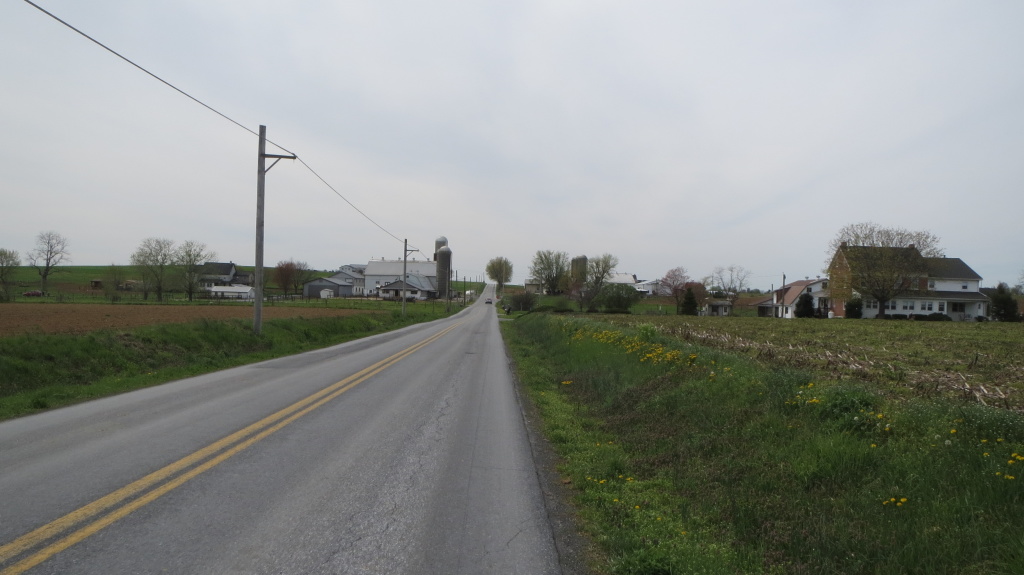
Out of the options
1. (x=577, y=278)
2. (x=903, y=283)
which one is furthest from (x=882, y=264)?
(x=577, y=278)

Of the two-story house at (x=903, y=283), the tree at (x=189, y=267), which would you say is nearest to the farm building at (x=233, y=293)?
the tree at (x=189, y=267)

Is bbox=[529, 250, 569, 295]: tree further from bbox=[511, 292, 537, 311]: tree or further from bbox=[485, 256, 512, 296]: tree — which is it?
bbox=[485, 256, 512, 296]: tree

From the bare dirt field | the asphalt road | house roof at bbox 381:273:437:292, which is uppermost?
house roof at bbox 381:273:437:292

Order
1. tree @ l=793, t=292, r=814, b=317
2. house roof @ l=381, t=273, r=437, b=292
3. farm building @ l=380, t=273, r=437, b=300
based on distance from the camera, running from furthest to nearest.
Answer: house roof @ l=381, t=273, r=437, b=292, farm building @ l=380, t=273, r=437, b=300, tree @ l=793, t=292, r=814, b=317

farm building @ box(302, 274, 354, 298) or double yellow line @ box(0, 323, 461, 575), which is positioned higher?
farm building @ box(302, 274, 354, 298)

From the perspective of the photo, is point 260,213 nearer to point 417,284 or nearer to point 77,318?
point 77,318

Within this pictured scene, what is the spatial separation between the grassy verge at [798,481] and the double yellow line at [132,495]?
3780 millimetres

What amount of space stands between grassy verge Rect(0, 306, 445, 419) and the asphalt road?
1.36m

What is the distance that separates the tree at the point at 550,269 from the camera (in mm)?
121562

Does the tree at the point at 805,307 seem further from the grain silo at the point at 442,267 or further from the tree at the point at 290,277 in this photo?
the tree at the point at 290,277

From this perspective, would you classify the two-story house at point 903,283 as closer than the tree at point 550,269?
Yes

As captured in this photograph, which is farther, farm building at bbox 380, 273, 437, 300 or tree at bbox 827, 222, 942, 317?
farm building at bbox 380, 273, 437, 300

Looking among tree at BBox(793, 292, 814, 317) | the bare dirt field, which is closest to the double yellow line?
the bare dirt field

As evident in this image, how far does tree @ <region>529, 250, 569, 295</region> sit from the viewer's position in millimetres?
121562
